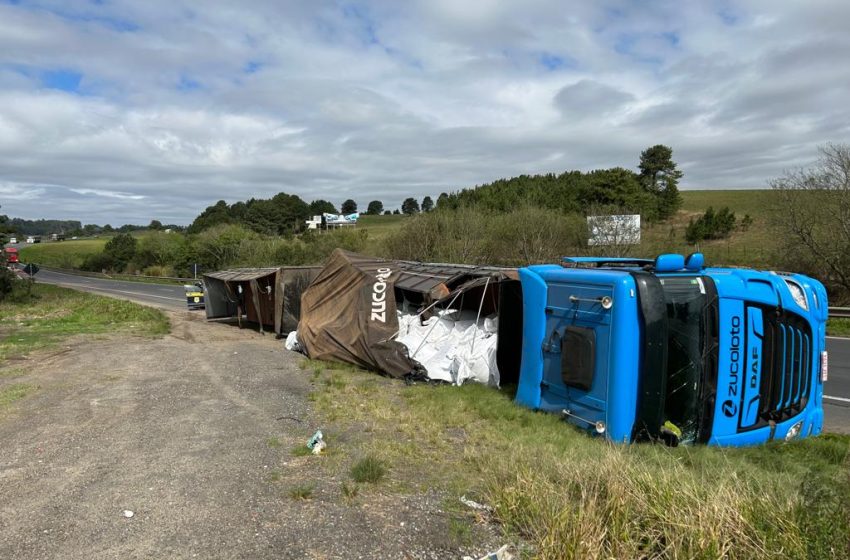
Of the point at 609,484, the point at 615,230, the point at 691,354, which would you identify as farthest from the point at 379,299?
the point at 615,230

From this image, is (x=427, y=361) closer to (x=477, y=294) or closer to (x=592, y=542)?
(x=477, y=294)

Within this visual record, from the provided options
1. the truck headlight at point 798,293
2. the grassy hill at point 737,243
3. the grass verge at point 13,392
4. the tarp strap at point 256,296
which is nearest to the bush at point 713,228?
the grassy hill at point 737,243

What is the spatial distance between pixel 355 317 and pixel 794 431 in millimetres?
7481

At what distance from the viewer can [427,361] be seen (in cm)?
1010

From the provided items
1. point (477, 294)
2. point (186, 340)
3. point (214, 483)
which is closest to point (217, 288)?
point (186, 340)

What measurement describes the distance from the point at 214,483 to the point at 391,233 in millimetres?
33761

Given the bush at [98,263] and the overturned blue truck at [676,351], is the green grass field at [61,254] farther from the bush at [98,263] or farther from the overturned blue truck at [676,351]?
the overturned blue truck at [676,351]

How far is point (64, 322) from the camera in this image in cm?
2130

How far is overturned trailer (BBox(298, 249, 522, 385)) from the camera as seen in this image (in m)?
Result: 9.70

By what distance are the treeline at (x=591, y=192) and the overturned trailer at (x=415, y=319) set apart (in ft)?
82.6

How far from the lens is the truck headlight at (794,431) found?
6.49 metres

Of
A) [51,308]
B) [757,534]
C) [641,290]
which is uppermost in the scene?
[641,290]

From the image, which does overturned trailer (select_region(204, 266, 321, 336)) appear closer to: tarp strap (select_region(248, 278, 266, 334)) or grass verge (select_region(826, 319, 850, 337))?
tarp strap (select_region(248, 278, 266, 334))

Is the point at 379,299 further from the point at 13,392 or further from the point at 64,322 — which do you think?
the point at 64,322
